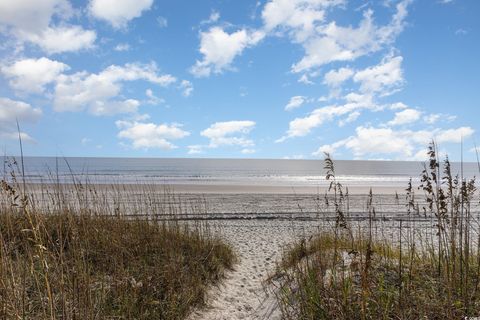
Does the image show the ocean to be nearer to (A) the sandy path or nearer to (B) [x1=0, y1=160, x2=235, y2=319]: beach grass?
(B) [x1=0, y1=160, x2=235, y2=319]: beach grass

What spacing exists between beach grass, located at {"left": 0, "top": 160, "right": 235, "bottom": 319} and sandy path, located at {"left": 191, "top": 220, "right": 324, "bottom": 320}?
0.74 feet

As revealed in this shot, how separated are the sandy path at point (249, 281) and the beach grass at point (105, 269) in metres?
0.23

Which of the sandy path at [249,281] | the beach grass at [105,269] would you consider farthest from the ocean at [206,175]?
the sandy path at [249,281]

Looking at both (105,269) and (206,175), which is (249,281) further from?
(206,175)

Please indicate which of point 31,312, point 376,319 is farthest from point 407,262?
point 31,312

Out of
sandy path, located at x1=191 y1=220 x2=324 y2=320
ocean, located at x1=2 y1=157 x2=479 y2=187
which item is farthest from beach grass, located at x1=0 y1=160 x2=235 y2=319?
ocean, located at x1=2 y1=157 x2=479 y2=187

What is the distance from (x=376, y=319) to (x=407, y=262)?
1.84m

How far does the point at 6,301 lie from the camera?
298 centimetres

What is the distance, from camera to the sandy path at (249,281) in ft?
16.0

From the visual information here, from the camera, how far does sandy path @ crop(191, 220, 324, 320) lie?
4883mm

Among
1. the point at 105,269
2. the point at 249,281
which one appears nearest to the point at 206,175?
the point at 249,281

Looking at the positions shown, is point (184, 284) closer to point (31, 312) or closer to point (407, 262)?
point (31, 312)

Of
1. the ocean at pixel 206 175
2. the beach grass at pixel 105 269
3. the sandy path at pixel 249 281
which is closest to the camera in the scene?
the beach grass at pixel 105 269

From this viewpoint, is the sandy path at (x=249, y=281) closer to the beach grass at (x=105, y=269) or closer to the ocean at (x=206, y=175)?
the beach grass at (x=105, y=269)
